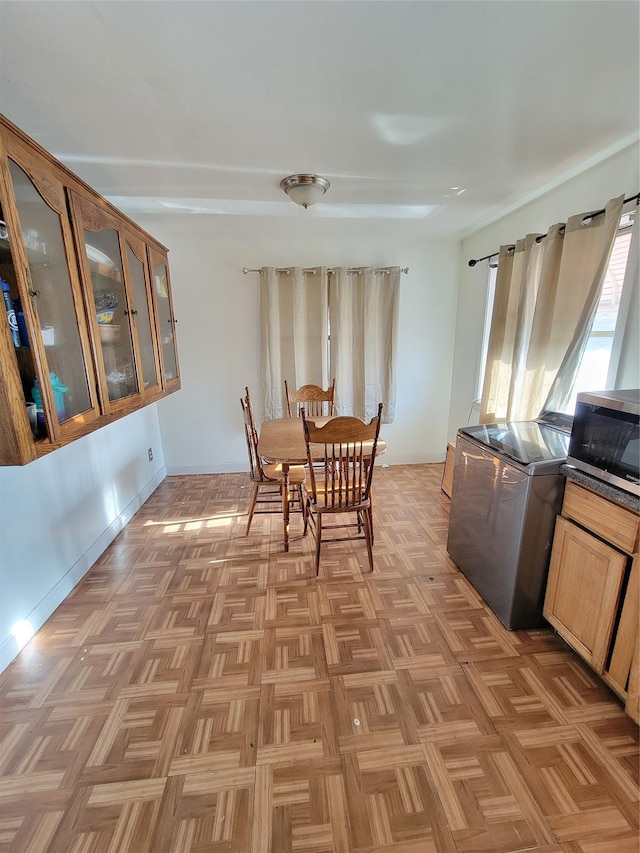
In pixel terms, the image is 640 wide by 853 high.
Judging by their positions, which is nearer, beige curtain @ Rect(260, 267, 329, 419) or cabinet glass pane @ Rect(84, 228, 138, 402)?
cabinet glass pane @ Rect(84, 228, 138, 402)

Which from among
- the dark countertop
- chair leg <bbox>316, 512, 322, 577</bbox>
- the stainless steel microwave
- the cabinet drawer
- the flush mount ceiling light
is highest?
the flush mount ceiling light

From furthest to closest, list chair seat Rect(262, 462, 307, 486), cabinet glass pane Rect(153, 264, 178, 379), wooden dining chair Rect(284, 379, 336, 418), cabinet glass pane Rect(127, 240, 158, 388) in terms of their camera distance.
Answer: wooden dining chair Rect(284, 379, 336, 418) < cabinet glass pane Rect(153, 264, 178, 379) < chair seat Rect(262, 462, 307, 486) < cabinet glass pane Rect(127, 240, 158, 388)

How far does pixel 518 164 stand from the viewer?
195 centimetres

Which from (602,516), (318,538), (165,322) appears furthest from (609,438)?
(165,322)

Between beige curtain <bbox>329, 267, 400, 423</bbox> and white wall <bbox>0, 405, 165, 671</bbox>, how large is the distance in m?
1.98

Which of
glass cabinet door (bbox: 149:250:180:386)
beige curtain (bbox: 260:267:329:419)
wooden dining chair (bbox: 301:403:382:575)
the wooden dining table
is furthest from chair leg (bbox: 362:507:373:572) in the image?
glass cabinet door (bbox: 149:250:180:386)

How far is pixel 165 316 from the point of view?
2738mm

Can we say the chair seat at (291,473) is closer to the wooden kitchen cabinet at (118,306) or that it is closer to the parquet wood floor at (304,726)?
the parquet wood floor at (304,726)

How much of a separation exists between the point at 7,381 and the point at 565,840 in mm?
2156

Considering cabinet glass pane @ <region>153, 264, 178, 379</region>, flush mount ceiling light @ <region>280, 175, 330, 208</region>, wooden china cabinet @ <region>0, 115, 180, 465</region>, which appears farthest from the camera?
cabinet glass pane @ <region>153, 264, 178, 379</region>

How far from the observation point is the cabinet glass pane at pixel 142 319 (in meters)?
2.14

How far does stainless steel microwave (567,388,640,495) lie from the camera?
1282 mm

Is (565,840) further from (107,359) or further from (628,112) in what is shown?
(628,112)

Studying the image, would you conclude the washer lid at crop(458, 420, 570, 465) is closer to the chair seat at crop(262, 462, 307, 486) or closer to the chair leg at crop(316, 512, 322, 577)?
the chair leg at crop(316, 512, 322, 577)
